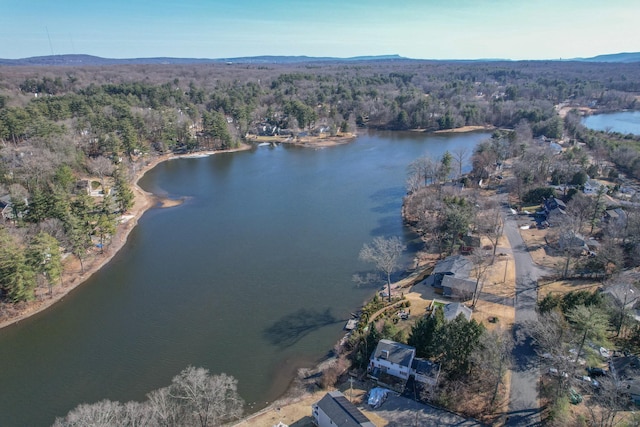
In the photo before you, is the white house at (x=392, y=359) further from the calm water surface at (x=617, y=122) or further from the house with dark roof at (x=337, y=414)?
the calm water surface at (x=617, y=122)

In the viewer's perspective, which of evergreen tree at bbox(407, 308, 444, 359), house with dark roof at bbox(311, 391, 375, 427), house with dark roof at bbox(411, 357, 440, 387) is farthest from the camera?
evergreen tree at bbox(407, 308, 444, 359)

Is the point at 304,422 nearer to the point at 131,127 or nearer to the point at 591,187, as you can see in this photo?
the point at 591,187

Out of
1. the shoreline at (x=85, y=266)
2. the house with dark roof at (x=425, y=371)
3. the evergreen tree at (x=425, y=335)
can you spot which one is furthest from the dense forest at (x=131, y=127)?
the house with dark roof at (x=425, y=371)

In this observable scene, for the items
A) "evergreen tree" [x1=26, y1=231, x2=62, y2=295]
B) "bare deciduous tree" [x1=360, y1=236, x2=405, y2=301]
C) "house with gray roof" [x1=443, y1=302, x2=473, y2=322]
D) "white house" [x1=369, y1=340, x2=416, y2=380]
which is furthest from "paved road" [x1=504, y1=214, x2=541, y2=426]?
"evergreen tree" [x1=26, y1=231, x2=62, y2=295]

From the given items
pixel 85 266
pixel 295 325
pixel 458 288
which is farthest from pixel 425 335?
pixel 85 266

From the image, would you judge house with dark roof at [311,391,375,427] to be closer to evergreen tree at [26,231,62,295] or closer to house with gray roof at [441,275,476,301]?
house with gray roof at [441,275,476,301]
